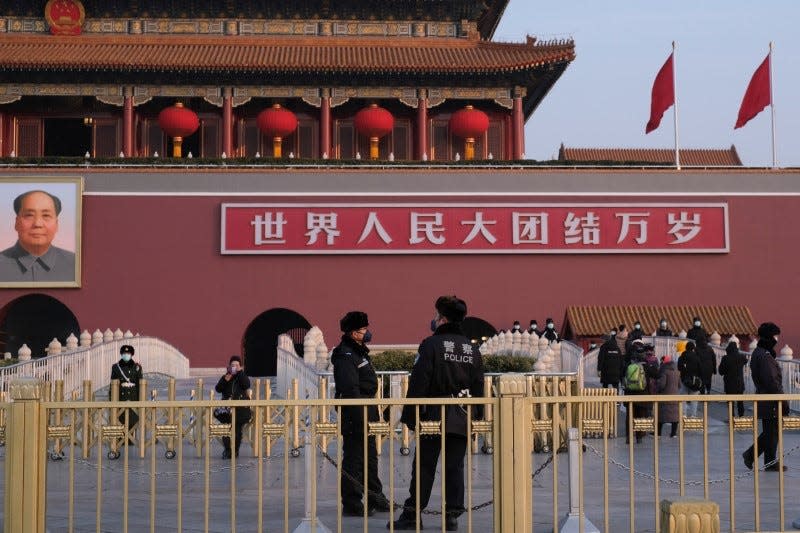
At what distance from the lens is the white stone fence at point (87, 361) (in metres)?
15.7

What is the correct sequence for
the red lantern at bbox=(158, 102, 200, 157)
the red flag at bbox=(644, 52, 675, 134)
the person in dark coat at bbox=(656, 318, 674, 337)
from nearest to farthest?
the person in dark coat at bbox=(656, 318, 674, 337), the red flag at bbox=(644, 52, 675, 134), the red lantern at bbox=(158, 102, 200, 157)

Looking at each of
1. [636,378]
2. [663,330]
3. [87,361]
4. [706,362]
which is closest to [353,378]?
[636,378]

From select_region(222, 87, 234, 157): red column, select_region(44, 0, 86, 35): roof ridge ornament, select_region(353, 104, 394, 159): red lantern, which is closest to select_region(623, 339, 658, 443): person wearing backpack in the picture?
select_region(353, 104, 394, 159): red lantern

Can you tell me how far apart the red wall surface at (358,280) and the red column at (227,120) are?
3497 millimetres

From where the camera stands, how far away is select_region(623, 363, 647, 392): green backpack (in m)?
14.0

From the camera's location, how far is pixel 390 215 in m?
26.1

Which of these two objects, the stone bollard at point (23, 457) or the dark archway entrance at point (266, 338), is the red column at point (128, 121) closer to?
the dark archway entrance at point (266, 338)

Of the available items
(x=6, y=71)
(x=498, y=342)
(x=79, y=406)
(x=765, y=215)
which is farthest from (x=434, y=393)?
(x=6, y=71)

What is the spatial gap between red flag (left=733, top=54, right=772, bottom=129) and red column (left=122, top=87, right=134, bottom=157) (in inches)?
569

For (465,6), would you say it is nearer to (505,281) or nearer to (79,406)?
(505,281)

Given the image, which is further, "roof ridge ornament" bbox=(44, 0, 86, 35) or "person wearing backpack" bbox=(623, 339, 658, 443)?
"roof ridge ornament" bbox=(44, 0, 86, 35)

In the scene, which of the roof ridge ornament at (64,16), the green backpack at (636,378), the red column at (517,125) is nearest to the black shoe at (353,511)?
the green backpack at (636,378)

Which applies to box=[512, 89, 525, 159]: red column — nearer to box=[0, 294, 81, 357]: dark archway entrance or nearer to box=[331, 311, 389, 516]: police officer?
box=[0, 294, 81, 357]: dark archway entrance

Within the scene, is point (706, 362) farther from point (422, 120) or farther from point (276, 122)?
point (276, 122)
